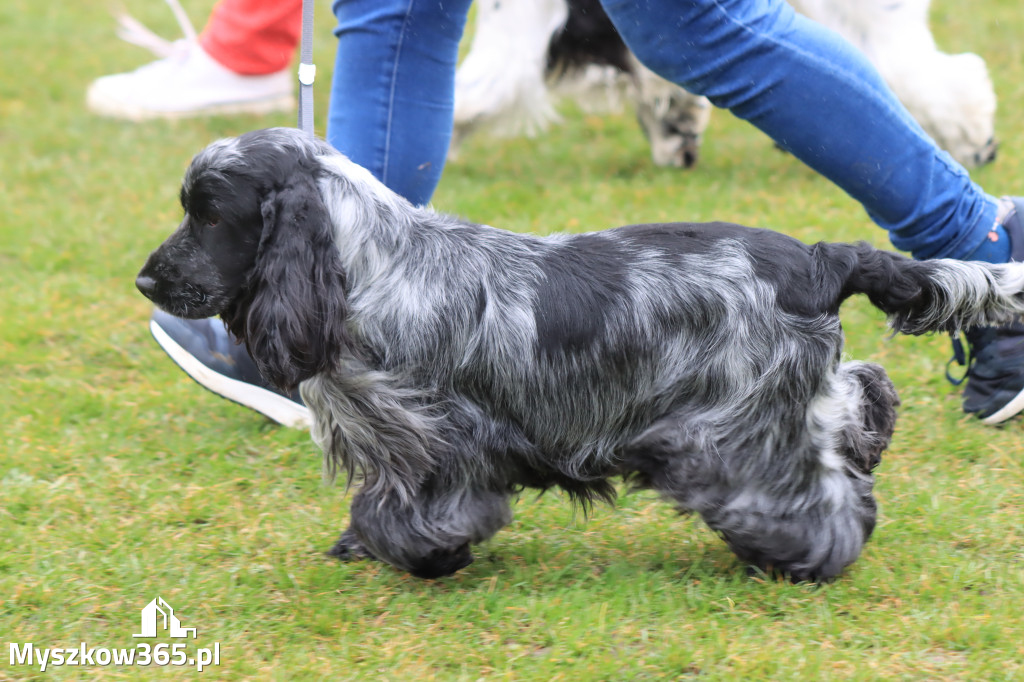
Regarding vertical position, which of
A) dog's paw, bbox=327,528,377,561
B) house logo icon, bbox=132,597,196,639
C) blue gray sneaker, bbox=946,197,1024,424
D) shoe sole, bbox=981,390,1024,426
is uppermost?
blue gray sneaker, bbox=946,197,1024,424

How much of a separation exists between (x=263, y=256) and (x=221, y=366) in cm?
97

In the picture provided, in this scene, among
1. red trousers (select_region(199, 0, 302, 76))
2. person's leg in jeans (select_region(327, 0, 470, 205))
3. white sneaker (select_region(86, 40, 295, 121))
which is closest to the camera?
person's leg in jeans (select_region(327, 0, 470, 205))

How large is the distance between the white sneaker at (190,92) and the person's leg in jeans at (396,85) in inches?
137

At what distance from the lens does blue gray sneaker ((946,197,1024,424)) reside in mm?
3162

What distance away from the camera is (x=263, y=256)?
2.52 m

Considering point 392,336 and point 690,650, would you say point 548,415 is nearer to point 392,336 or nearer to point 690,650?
point 392,336

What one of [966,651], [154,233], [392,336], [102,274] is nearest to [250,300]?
[392,336]

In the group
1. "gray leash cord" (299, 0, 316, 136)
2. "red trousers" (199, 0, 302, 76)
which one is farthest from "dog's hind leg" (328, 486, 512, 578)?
"red trousers" (199, 0, 302, 76)

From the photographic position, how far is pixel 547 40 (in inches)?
214

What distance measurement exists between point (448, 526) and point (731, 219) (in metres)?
→ 2.78

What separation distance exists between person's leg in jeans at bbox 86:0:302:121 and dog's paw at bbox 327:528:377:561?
432cm

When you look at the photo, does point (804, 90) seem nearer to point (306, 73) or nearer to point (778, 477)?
point (778, 477)

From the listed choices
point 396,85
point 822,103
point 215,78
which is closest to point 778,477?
point 822,103

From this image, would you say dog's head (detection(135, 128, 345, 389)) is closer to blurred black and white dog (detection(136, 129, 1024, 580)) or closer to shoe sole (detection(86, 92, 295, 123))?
blurred black and white dog (detection(136, 129, 1024, 580))
